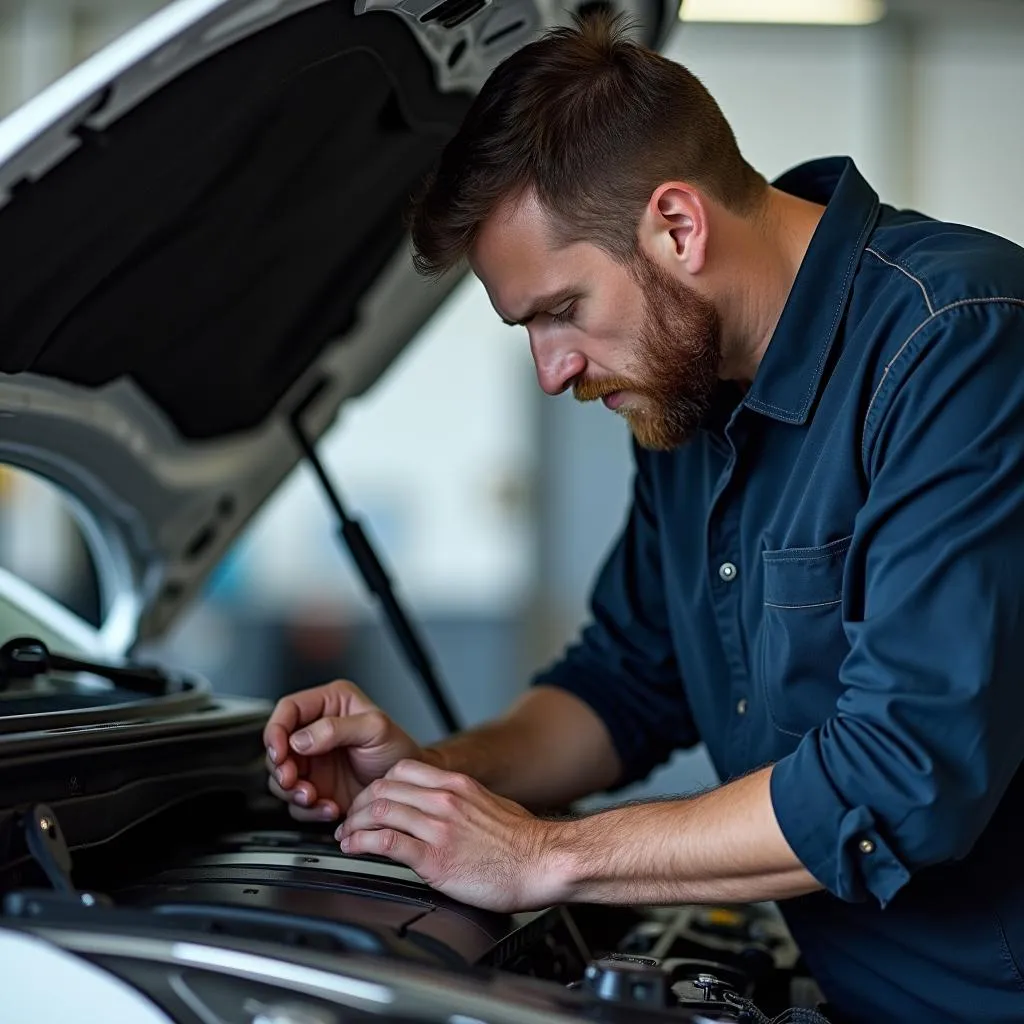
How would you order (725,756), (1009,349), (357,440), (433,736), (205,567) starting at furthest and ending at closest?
1. (357,440)
2. (433,736)
3. (205,567)
4. (725,756)
5. (1009,349)

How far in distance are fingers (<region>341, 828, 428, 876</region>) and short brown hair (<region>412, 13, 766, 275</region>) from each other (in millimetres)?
555

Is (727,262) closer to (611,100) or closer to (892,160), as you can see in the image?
(611,100)

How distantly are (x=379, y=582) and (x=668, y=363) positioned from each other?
0.58 metres

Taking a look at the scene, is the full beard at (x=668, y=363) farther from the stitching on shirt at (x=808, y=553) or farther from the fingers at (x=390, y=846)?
the fingers at (x=390, y=846)

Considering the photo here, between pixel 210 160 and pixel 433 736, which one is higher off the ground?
pixel 210 160

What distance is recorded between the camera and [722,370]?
4.50 feet

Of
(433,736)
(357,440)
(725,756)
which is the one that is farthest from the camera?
(357,440)

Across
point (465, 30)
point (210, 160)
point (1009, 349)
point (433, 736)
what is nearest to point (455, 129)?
point (465, 30)

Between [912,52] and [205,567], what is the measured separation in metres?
4.48

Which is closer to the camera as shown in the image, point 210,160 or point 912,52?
point 210,160

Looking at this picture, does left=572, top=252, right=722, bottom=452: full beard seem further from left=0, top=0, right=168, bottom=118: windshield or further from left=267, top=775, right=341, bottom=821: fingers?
left=0, top=0, right=168, bottom=118: windshield

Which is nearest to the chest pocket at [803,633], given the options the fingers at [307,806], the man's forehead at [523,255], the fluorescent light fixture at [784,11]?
the man's forehead at [523,255]

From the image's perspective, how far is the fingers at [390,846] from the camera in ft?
3.58

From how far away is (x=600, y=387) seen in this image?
1.32 meters
